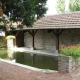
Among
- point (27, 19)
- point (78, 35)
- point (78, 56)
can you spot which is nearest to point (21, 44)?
point (78, 35)

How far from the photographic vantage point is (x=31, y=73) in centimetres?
733

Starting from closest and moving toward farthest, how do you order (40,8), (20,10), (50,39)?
(20,10) → (40,8) → (50,39)

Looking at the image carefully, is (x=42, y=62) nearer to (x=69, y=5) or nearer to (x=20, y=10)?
(x=20, y=10)

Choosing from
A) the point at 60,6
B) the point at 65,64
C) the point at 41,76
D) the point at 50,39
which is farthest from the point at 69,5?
the point at 41,76

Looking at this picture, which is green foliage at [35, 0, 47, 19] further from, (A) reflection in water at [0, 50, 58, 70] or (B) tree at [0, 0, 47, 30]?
(A) reflection in water at [0, 50, 58, 70]

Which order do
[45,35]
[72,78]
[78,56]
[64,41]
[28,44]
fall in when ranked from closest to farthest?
[72,78], [78,56], [64,41], [45,35], [28,44]

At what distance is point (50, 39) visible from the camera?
1662 cm

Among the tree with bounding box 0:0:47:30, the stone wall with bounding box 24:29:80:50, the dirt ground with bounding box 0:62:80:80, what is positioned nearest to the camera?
the tree with bounding box 0:0:47:30

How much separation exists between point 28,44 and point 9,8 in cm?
1459

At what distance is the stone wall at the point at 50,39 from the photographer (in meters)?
14.8

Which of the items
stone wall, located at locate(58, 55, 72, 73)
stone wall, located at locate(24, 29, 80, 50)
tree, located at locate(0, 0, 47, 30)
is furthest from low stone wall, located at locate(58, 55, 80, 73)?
stone wall, located at locate(24, 29, 80, 50)

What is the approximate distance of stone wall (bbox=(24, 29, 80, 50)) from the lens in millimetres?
14812

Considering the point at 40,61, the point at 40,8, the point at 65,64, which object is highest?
the point at 40,8

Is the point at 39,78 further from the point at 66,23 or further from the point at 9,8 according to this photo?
the point at 66,23
